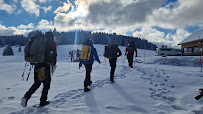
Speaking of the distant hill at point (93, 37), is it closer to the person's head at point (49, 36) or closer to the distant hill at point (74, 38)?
the distant hill at point (74, 38)

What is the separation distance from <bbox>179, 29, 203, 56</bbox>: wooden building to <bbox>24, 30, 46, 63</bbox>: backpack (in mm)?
29460

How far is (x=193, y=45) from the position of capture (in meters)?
26.2

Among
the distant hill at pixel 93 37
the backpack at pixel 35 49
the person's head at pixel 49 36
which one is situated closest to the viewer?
the backpack at pixel 35 49

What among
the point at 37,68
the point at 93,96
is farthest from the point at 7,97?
the point at 93,96

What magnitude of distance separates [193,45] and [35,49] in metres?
31.3

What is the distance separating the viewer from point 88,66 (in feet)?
16.1

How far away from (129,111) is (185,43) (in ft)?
106

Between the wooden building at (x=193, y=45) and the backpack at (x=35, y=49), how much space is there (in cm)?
2946

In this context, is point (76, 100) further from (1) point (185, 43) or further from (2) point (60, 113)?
(1) point (185, 43)

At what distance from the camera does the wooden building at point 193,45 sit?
2480cm

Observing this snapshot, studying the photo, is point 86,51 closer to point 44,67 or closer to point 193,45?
point 44,67

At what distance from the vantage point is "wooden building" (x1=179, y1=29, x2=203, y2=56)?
976 inches

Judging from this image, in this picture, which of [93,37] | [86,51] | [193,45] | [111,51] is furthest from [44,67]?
[93,37]

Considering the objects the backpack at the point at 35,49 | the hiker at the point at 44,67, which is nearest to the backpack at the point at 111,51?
the hiker at the point at 44,67
